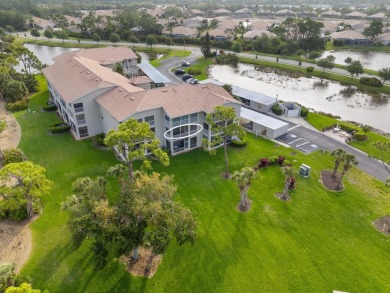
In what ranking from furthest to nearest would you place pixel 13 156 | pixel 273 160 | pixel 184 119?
pixel 184 119
pixel 273 160
pixel 13 156

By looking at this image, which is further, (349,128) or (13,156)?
(349,128)

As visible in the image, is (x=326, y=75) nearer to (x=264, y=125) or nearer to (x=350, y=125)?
(x=350, y=125)

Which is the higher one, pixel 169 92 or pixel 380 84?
pixel 169 92

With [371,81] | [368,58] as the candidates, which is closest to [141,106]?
[371,81]

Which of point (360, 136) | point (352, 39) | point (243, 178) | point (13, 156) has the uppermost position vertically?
point (352, 39)

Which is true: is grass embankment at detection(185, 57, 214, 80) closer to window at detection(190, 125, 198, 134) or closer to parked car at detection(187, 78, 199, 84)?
parked car at detection(187, 78, 199, 84)

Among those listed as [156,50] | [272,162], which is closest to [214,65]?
[156,50]

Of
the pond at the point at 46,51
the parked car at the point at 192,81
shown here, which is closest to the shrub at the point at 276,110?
the parked car at the point at 192,81

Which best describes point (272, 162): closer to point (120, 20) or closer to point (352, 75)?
point (352, 75)
